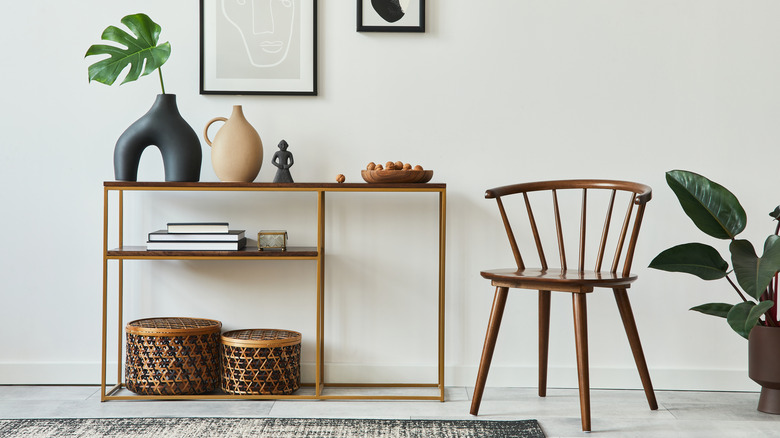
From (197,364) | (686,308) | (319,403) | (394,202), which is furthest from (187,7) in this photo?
(686,308)

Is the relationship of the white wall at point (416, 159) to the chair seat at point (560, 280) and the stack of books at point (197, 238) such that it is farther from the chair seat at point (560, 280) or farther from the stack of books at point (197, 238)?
the chair seat at point (560, 280)

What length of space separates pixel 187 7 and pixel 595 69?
1.55 m

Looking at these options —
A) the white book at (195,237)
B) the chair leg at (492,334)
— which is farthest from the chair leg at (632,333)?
the white book at (195,237)

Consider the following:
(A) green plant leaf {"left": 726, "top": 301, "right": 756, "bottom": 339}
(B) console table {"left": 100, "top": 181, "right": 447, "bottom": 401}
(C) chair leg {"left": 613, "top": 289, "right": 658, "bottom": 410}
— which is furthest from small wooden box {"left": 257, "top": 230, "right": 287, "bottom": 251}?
(A) green plant leaf {"left": 726, "top": 301, "right": 756, "bottom": 339}

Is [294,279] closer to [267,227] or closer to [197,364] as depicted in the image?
[267,227]

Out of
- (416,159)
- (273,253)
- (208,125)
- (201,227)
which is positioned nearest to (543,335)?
(416,159)

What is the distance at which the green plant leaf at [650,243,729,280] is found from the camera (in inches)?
89.6

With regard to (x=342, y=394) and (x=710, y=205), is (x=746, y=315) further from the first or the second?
(x=342, y=394)

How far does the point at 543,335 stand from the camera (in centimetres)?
246

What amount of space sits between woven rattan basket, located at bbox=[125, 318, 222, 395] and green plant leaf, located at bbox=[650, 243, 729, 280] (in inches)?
61.3

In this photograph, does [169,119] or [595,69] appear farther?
[595,69]

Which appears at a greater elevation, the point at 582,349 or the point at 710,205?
the point at 710,205

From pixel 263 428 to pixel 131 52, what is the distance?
1317 millimetres

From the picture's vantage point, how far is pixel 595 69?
2.61 metres
